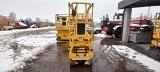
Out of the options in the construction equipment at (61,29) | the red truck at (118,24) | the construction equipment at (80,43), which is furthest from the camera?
the red truck at (118,24)

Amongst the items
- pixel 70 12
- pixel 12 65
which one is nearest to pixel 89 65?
pixel 70 12

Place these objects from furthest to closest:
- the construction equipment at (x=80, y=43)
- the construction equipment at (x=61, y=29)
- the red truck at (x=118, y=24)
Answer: the red truck at (x=118, y=24)
the construction equipment at (x=61, y=29)
the construction equipment at (x=80, y=43)

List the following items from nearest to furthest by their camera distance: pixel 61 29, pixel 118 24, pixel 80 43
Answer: pixel 80 43 → pixel 61 29 → pixel 118 24

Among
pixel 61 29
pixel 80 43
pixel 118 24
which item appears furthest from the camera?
pixel 118 24

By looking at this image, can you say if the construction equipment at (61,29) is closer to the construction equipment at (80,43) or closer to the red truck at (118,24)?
the red truck at (118,24)

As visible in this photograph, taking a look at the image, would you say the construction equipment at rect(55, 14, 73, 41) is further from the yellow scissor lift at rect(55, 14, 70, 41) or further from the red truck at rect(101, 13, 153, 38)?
the red truck at rect(101, 13, 153, 38)

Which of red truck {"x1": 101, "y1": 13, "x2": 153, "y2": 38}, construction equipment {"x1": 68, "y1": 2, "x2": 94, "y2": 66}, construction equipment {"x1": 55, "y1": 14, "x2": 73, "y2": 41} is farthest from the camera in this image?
red truck {"x1": 101, "y1": 13, "x2": 153, "y2": 38}

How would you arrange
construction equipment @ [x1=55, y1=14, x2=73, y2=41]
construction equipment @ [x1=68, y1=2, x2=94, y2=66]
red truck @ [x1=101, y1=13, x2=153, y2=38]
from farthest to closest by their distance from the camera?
red truck @ [x1=101, y1=13, x2=153, y2=38]
construction equipment @ [x1=55, y1=14, x2=73, y2=41]
construction equipment @ [x1=68, y1=2, x2=94, y2=66]

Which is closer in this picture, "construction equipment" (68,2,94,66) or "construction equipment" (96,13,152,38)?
"construction equipment" (68,2,94,66)

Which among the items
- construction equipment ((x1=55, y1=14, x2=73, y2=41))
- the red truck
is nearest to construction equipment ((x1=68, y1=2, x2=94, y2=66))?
construction equipment ((x1=55, y1=14, x2=73, y2=41))

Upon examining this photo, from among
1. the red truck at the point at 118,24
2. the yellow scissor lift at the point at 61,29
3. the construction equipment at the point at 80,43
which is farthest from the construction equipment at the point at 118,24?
the construction equipment at the point at 80,43

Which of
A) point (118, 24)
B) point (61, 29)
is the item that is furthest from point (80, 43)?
point (118, 24)

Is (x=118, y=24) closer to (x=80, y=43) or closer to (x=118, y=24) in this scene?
(x=118, y=24)

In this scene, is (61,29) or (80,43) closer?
(80,43)
